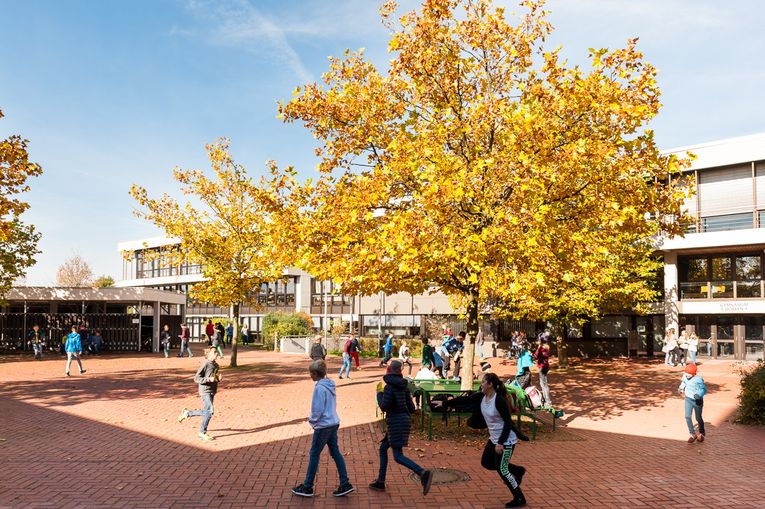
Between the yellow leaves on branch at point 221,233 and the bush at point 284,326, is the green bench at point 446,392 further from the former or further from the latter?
the bush at point 284,326

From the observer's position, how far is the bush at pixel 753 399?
40.9 ft

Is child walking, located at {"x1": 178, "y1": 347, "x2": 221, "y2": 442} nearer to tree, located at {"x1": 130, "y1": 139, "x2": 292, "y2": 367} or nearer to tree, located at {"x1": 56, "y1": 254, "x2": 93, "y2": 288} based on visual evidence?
tree, located at {"x1": 130, "y1": 139, "x2": 292, "y2": 367}

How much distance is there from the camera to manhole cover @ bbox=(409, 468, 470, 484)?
7.95 m

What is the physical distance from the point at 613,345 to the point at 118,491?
30.7m

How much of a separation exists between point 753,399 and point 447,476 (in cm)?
828

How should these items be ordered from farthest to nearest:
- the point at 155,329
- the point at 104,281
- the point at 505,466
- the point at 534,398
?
the point at 104,281 < the point at 155,329 < the point at 534,398 < the point at 505,466

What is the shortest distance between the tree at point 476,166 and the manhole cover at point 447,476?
3012mm

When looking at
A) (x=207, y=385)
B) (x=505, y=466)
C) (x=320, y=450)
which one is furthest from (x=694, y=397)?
(x=207, y=385)

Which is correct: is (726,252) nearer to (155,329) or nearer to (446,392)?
(446,392)

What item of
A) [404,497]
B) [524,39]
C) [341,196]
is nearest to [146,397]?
[341,196]

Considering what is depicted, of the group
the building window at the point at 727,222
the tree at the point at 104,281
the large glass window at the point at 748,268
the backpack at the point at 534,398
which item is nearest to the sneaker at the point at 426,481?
the backpack at the point at 534,398

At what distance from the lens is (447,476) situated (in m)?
8.15

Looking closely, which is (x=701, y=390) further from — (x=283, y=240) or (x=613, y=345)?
(x=613, y=345)

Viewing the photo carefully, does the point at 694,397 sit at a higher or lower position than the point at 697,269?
lower
